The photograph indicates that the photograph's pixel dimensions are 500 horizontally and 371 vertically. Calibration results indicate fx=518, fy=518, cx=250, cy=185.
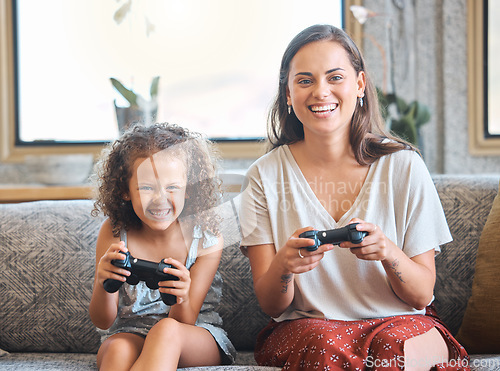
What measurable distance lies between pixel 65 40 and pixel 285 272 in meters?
1.48

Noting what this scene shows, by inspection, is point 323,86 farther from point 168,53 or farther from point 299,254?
point 168,53

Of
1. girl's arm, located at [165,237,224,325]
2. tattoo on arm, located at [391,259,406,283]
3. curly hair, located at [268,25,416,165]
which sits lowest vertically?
girl's arm, located at [165,237,224,325]

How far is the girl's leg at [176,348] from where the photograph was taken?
0.90 meters

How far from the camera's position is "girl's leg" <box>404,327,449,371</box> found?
0.88 meters

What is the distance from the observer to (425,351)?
914mm

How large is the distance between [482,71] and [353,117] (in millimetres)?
Answer: 1011

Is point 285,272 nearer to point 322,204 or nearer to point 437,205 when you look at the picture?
point 322,204

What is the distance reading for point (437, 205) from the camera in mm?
1061

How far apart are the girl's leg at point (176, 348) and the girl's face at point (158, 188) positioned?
20 centimetres

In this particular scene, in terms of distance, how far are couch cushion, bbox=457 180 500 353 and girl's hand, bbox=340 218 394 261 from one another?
285 millimetres

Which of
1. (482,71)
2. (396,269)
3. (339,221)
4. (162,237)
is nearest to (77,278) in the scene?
(162,237)

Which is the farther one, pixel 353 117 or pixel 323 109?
pixel 353 117

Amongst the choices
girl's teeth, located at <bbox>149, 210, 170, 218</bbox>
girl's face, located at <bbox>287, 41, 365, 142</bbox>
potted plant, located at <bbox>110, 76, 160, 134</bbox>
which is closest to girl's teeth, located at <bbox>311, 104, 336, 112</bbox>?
girl's face, located at <bbox>287, 41, 365, 142</bbox>

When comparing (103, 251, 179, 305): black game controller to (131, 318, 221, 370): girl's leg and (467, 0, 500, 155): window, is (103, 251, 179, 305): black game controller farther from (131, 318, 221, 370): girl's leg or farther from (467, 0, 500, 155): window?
(467, 0, 500, 155): window
